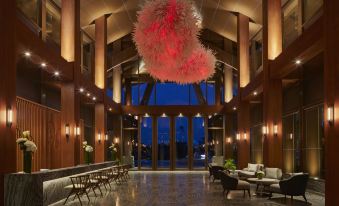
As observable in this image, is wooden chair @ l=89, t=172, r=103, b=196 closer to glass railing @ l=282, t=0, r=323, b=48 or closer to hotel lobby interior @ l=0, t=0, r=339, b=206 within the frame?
hotel lobby interior @ l=0, t=0, r=339, b=206

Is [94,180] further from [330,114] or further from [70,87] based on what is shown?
[330,114]

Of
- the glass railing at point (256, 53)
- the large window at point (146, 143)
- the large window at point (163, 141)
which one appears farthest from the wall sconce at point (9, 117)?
the large window at point (163, 141)

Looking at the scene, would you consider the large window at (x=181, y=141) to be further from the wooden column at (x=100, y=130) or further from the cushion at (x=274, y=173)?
the cushion at (x=274, y=173)

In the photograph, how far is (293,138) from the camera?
15766 mm

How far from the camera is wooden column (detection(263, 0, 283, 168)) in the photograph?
13117 mm

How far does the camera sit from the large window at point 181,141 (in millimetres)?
27328

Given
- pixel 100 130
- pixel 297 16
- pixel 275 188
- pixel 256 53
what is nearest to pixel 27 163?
pixel 275 188

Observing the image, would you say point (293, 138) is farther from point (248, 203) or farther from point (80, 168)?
point (80, 168)

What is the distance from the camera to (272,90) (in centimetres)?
1320

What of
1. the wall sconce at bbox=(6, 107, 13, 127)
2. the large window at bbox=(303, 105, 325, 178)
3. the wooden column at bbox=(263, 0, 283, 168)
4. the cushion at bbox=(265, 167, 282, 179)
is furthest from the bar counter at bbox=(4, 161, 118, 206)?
the large window at bbox=(303, 105, 325, 178)

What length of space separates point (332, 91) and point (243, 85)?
36.5ft

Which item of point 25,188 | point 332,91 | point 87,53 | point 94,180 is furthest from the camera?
point 87,53

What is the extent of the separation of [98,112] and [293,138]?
8450 mm

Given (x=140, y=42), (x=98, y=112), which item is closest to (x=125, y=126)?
(x=98, y=112)
